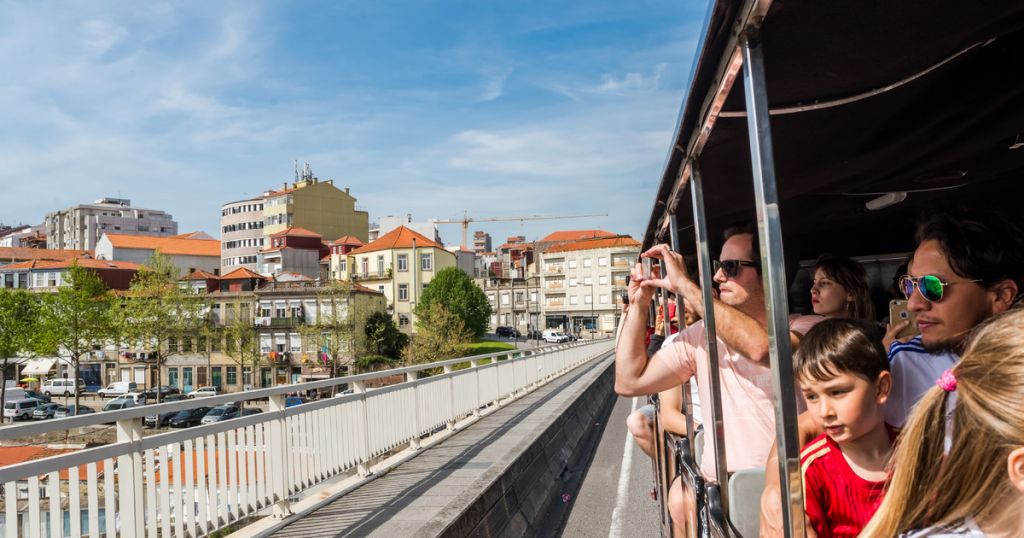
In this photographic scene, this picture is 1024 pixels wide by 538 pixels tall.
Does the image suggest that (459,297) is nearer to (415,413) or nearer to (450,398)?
(450,398)

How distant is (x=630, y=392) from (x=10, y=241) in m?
208

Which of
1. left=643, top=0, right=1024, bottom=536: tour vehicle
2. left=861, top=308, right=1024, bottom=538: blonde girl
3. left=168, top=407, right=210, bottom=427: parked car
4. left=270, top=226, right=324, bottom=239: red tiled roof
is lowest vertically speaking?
left=168, top=407, right=210, bottom=427: parked car

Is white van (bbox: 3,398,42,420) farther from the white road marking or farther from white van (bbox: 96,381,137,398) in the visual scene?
the white road marking

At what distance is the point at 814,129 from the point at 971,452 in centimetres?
204

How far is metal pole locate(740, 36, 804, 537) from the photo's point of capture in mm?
2172

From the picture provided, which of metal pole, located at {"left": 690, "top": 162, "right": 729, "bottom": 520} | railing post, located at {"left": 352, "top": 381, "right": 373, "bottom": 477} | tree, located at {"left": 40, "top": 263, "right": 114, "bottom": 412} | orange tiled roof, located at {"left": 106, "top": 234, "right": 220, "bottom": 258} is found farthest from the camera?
orange tiled roof, located at {"left": 106, "top": 234, "right": 220, "bottom": 258}

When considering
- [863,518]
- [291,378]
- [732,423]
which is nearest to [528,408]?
[732,423]

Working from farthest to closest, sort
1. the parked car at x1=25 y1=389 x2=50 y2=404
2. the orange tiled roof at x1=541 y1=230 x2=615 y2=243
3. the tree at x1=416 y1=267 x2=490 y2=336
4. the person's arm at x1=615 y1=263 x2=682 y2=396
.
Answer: the orange tiled roof at x1=541 y1=230 x2=615 y2=243 → the tree at x1=416 y1=267 x2=490 y2=336 → the parked car at x1=25 y1=389 x2=50 y2=404 → the person's arm at x1=615 y1=263 x2=682 y2=396

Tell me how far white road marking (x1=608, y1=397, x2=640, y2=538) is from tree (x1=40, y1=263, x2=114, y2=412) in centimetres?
6588

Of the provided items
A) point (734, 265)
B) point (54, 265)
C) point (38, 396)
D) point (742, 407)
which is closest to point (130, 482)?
point (742, 407)

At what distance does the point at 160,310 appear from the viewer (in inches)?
2862

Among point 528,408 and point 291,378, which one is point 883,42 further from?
point 291,378

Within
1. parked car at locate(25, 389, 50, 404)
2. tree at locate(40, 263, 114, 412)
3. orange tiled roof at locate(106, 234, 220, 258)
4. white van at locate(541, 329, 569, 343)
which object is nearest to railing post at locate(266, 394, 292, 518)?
tree at locate(40, 263, 114, 412)

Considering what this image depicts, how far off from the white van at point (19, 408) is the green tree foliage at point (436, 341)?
33660 mm
